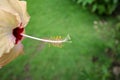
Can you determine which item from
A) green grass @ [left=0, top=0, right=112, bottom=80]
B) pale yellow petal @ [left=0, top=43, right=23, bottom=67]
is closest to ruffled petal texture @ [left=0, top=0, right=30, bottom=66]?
pale yellow petal @ [left=0, top=43, right=23, bottom=67]

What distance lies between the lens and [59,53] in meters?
2.49

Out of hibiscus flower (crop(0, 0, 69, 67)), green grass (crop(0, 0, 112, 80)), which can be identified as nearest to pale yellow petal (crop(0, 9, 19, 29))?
hibiscus flower (crop(0, 0, 69, 67))

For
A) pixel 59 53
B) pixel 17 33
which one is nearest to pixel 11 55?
pixel 17 33

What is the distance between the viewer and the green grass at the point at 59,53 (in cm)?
236

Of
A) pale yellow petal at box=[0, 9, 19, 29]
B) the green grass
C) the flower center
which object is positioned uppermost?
pale yellow petal at box=[0, 9, 19, 29]

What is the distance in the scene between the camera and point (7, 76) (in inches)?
90.6

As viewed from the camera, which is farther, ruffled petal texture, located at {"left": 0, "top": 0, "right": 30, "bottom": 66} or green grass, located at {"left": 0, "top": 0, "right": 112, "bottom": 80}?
green grass, located at {"left": 0, "top": 0, "right": 112, "bottom": 80}

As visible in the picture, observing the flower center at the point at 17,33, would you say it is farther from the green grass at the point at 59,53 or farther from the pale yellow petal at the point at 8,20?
the green grass at the point at 59,53

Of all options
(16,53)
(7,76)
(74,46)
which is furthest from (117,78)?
(16,53)

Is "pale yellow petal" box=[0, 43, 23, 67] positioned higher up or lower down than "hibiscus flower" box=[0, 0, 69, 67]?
lower down

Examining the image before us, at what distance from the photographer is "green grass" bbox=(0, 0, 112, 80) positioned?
236cm

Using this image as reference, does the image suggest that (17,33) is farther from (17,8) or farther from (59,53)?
(59,53)

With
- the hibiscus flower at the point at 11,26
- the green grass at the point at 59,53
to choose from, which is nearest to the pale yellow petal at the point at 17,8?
the hibiscus flower at the point at 11,26

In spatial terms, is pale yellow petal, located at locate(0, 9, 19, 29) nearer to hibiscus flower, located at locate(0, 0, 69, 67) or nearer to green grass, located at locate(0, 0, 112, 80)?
hibiscus flower, located at locate(0, 0, 69, 67)
